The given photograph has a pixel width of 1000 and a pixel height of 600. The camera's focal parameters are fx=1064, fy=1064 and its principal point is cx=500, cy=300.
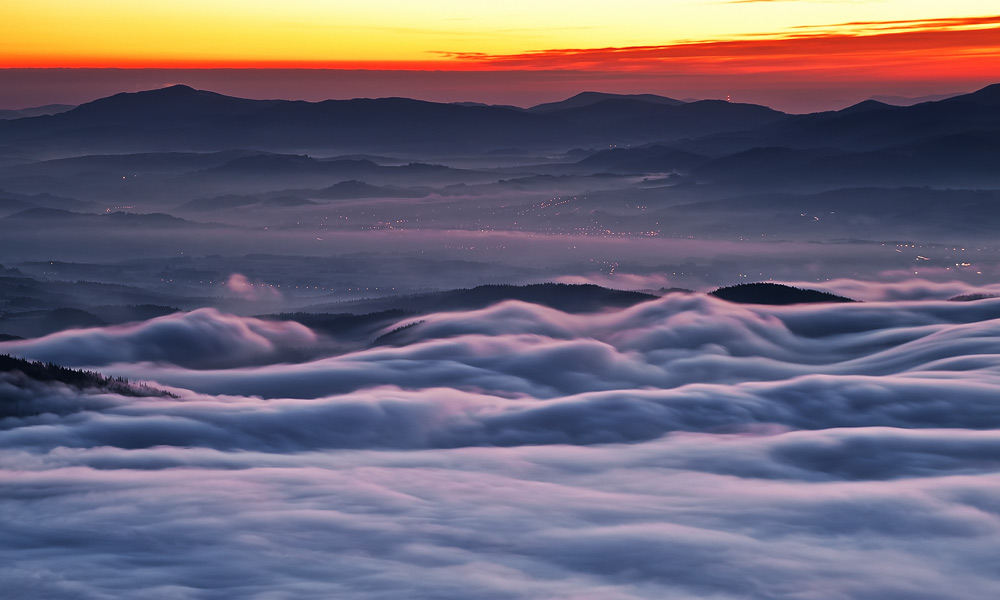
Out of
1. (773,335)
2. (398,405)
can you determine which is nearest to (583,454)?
(398,405)

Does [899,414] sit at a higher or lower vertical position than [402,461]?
higher

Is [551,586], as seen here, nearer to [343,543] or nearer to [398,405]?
[343,543]

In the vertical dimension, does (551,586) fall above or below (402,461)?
below

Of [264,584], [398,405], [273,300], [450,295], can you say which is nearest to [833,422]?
[398,405]

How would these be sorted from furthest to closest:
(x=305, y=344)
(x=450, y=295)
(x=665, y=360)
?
(x=450, y=295)
(x=305, y=344)
(x=665, y=360)

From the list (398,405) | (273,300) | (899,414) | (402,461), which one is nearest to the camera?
(402,461)

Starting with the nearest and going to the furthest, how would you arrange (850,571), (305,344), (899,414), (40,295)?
(850,571)
(899,414)
(305,344)
(40,295)

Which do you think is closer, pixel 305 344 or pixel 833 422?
pixel 833 422

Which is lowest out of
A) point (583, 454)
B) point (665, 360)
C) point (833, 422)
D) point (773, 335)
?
point (583, 454)

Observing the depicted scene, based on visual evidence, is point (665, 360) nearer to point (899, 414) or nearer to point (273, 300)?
point (899, 414)
